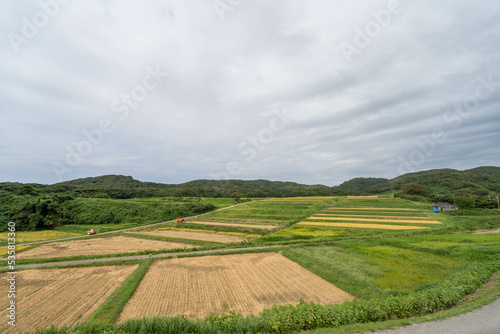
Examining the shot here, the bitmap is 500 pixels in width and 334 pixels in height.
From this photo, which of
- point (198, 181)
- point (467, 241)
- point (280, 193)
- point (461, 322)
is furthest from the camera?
point (198, 181)

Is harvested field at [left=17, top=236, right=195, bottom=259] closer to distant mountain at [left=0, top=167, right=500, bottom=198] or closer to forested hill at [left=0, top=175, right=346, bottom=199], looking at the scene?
forested hill at [left=0, top=175, right=346, bottom=199]

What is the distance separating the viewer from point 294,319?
35.2 feet

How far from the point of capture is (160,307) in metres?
14.9

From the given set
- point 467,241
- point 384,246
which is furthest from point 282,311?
point 467,241

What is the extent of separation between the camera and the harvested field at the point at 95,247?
3017cm

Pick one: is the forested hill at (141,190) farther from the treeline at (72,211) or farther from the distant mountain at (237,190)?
the treeline at (72,211)

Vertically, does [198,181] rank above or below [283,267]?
above

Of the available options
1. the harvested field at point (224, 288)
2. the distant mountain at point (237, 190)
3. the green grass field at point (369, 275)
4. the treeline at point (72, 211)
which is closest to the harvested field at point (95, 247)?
the harvested field at point (224, 288)

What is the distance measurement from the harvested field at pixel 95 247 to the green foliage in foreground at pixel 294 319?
23.6m

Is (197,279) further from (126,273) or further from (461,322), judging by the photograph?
(461,322)

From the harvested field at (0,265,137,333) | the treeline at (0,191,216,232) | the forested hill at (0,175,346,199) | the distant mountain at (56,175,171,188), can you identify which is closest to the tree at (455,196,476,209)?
the forested hill at (0,175,346,199)

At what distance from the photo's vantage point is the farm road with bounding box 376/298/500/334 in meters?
8.84

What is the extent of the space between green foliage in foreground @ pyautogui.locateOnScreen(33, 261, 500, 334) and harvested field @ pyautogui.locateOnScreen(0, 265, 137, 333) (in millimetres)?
5332

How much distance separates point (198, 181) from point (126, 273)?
175m
